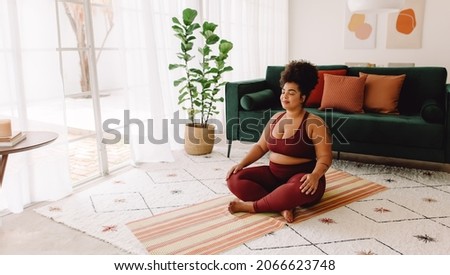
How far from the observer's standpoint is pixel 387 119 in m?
3.07

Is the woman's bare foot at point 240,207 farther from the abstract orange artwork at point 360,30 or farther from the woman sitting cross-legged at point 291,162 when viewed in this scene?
the abstract orange artwork at point 360,30

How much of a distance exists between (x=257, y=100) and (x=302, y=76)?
1249mm

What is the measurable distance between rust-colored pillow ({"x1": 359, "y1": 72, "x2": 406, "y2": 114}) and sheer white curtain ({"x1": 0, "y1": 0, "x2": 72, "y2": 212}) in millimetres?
2454

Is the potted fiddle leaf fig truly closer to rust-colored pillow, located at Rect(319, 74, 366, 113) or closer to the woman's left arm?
rust-colored pillow, located at Rect(319, 74, 366, 113)

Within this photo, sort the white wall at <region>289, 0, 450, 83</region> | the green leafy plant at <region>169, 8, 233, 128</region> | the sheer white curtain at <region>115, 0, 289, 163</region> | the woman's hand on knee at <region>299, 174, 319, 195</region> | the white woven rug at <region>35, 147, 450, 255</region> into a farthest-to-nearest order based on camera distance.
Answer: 1. the white wall at <region>289, 0, 450, 83</region>
2. the green leafy plant at <region>169, 8, 233, 128</region>
3. the sheer white curtain at <region>115, 0, 289, 163</region>
4. the woman's hand on knee at <region>299, 174, 319, 195</region>
5. the white woven rug at <region>35, 147, 450, 255</region>

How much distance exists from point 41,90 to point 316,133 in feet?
5.59

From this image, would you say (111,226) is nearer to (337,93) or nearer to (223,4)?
(337,93)

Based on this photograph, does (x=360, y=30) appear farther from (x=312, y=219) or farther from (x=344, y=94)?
(x=312, y=219)

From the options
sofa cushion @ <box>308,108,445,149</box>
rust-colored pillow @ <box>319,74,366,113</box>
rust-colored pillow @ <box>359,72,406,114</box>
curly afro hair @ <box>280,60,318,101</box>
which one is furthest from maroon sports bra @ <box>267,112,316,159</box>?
rust-colored pillow @ <box>359,72,406,114</box>

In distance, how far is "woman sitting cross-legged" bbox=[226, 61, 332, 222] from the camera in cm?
228

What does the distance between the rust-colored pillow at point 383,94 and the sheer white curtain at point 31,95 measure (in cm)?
245

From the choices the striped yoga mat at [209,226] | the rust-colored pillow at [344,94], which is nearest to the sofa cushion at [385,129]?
the rust-colored pillow at [344,94]

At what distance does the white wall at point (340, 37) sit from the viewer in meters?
5.03
